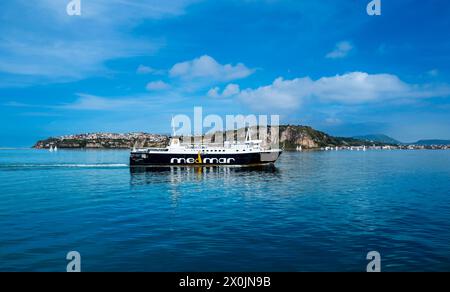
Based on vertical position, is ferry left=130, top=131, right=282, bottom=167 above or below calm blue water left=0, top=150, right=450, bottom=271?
above

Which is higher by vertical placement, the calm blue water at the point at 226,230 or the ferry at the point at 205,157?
the ferry at the point at 205,157

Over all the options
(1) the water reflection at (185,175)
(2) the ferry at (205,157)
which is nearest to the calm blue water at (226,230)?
(1) the water reflection at (185,175)

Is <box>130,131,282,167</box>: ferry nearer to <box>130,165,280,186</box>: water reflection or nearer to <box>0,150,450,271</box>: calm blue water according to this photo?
<box>130,165,280,186</box>: water reflection

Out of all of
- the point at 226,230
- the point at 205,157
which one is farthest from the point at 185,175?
the point at 226,230

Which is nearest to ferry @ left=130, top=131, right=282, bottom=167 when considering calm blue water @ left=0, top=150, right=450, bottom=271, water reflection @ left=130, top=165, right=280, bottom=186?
water reflection @ left=130, top=165, right=280, bottom=186

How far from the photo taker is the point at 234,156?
97.7 metres

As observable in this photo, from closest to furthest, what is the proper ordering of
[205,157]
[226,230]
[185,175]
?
[226,230] → [185,175] → [205,157]

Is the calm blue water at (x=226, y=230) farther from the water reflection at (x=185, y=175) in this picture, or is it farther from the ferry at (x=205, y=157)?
the ferry at (x=205, y=157)

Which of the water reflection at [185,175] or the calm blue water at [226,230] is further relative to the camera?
the water reflection at [185,175]

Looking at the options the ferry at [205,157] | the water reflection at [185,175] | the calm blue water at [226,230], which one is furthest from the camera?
the ferry at [205,157]

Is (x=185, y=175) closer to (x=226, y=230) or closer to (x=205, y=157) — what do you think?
(x=205, y=157)
